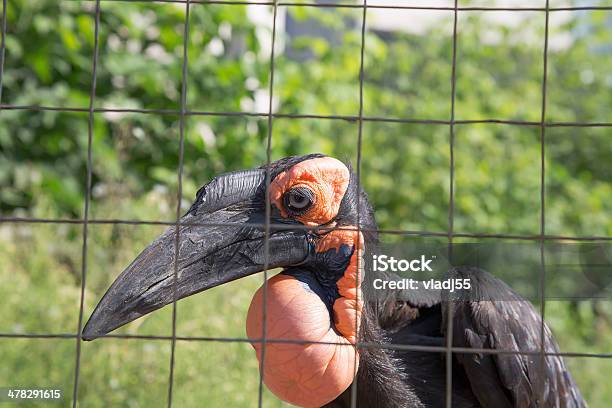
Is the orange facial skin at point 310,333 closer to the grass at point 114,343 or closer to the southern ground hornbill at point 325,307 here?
the southern ground hornbill at point 325,307

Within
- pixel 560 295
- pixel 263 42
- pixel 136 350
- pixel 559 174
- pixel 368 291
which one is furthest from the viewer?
pixel 559 174

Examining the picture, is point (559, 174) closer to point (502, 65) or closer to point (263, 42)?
point (502, 65)

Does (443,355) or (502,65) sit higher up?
(502,65)

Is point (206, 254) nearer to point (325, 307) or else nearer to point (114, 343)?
point (325, 307)

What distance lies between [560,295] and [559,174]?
13.1 feet

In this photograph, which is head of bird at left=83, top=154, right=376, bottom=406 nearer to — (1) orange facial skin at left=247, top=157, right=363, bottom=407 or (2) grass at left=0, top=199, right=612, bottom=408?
(1) orange facial skin at left=247, top=157, right=363, bottom=407

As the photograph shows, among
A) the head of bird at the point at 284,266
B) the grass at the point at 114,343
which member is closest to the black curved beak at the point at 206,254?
the head of bird at the point at 284,266

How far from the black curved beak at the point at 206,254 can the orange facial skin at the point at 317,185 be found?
56 millimetres

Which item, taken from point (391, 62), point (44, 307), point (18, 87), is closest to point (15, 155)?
Answer: point (18, 87)

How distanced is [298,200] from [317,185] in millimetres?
65

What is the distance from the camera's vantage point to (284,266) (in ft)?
7.18

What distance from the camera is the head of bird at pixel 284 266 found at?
1.96m

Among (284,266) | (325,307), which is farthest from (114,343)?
(325,307)

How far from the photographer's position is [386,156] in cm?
524
